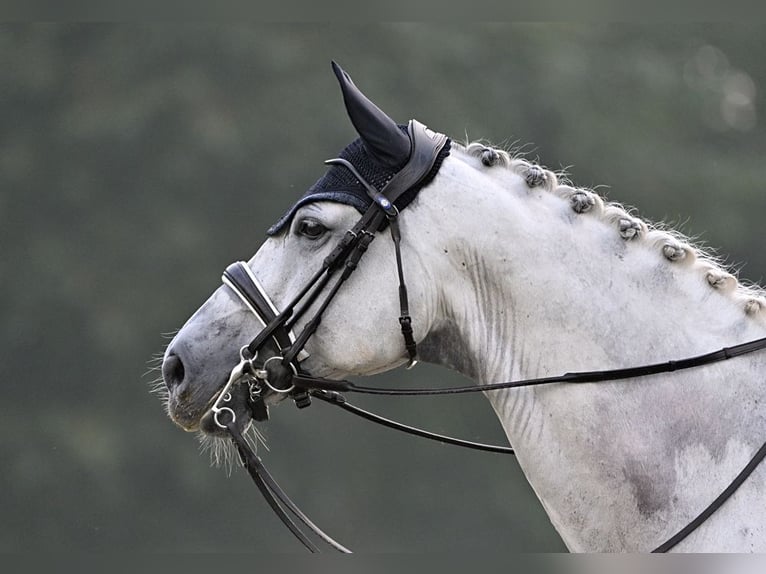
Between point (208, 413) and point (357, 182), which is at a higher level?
point (357, 182)

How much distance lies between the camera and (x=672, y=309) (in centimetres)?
373

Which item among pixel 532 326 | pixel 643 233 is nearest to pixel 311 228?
pixel 532 326

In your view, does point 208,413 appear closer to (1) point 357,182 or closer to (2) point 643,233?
(1) point 357,182

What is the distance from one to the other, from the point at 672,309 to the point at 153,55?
1519 cm

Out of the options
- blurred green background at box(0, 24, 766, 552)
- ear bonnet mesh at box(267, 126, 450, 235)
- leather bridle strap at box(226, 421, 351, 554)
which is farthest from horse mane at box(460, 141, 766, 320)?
blurred green background at box(0, 24, 766, 552)

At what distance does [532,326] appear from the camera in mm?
3807

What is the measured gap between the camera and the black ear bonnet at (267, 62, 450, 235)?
12.9 feet

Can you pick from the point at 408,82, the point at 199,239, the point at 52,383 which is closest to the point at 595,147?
the point at 408,82

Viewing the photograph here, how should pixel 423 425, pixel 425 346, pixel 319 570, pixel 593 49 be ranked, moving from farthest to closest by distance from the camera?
pixel 593 49 → pixel 423 425 → pixel 425 346 → pixel 319 570

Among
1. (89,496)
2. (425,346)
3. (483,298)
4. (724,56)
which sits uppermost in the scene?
(724,56)

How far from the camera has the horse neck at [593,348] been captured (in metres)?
3.59

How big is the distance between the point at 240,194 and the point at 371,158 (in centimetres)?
1313

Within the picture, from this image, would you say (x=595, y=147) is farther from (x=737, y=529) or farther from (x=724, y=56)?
(x=737, y=529)

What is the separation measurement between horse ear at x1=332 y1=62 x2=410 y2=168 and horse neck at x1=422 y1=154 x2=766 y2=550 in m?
0.20
